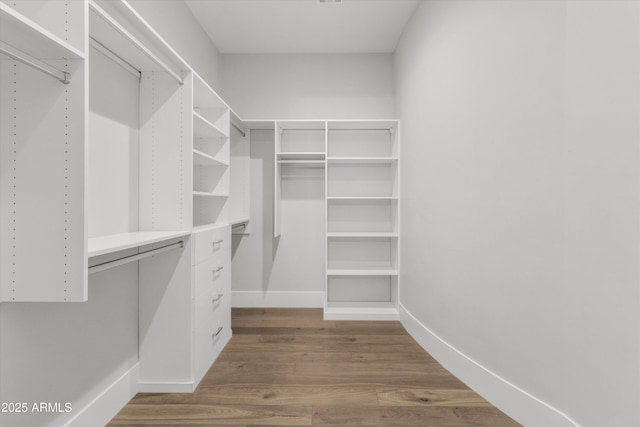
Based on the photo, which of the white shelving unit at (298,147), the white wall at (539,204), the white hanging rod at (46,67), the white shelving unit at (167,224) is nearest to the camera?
the white hanging rod at (46,67)

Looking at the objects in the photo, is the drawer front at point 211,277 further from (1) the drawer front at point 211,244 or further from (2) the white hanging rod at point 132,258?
(2) the white hanging rod at point 132,258

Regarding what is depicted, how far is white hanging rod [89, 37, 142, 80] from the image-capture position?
1.53 meters

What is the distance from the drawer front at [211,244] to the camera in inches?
78.3

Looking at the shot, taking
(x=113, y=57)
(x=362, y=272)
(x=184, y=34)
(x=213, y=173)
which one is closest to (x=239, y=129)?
(x=213, y=173)

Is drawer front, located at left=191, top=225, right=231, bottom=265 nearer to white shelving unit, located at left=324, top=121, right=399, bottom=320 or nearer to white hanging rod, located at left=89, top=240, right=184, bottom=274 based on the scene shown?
white hanging rod, located at left=89, top=240, right=184, bottom=274

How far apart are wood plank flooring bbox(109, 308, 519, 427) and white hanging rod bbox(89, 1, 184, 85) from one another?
184 centimetres

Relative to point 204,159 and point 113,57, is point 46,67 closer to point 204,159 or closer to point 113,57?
point 113,57

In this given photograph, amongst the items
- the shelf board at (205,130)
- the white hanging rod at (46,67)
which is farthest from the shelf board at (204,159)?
the white hanging rod at (46,67)

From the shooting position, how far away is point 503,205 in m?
1.68

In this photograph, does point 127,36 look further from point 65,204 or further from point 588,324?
point 588,324

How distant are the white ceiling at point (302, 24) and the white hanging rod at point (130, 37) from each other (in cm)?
123

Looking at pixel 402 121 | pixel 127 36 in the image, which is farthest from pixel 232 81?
pixel 127 36

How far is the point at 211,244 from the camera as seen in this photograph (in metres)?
2.22

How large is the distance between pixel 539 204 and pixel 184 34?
9.03 ft
